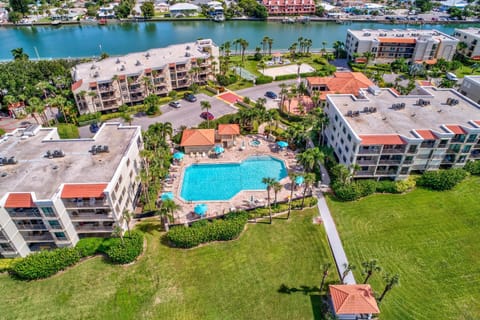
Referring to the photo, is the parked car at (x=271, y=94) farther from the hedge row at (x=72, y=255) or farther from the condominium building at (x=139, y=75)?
the hedge row at (x=72, y=255)

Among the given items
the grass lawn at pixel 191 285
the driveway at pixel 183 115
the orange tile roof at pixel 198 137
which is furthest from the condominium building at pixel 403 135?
the driveway at pixel 183 115

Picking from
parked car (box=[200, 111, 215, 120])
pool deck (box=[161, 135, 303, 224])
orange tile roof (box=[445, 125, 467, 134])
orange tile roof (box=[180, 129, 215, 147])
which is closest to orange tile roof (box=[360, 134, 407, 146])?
orange tile roof (box=[445, 125, 467, 134])

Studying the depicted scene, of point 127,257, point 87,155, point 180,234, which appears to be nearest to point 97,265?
point 127,257

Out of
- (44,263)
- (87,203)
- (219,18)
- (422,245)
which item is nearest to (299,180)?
(422,245)

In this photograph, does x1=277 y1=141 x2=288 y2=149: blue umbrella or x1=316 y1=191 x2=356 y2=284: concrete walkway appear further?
x1=277 y1=141 x2=288 y2=149: blue umbrella

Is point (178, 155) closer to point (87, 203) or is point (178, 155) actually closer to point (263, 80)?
point (87, 203)

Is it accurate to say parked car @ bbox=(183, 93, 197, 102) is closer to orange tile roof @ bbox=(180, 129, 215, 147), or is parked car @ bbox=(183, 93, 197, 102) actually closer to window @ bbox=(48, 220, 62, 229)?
orange tile roof @ bbox=(180, 129, 215, 147)
